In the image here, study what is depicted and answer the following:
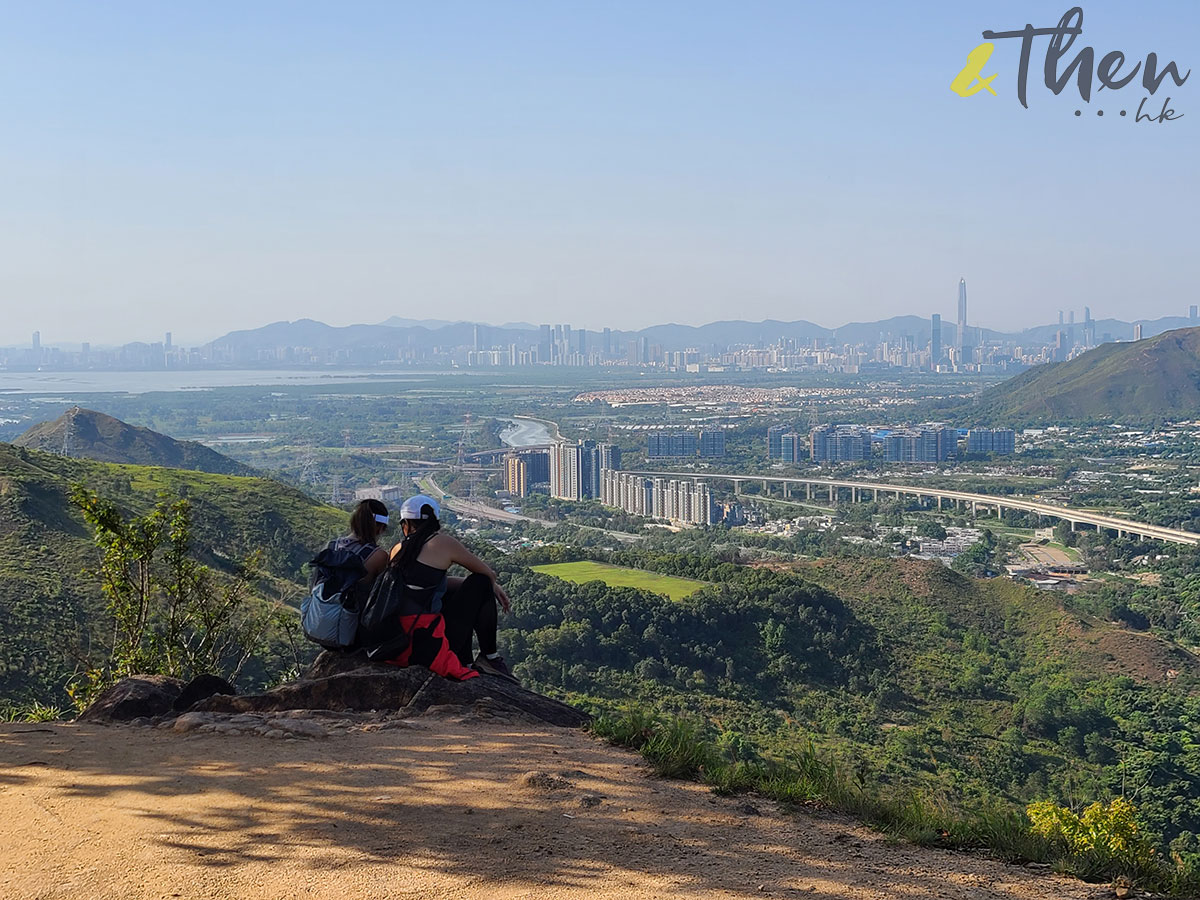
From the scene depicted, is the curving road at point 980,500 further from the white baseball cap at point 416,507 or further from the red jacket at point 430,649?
the white baseball cap at point 416,507

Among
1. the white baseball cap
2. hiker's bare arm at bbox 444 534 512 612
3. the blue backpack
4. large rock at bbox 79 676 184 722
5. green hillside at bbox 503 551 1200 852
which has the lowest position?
green hillside at bbox 503 551 1200 852

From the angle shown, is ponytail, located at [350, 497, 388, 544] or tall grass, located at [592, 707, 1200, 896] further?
ponytail, located at [350, 497, 388, 544]

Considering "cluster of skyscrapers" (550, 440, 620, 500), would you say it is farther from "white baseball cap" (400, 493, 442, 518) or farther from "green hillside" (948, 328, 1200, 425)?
"white baseball cap" (400, 493, 442, 518)

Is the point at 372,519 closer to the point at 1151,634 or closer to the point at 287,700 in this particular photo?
the point at 287,700

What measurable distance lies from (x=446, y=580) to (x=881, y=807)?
2.22m

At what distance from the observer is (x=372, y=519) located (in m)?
5.11

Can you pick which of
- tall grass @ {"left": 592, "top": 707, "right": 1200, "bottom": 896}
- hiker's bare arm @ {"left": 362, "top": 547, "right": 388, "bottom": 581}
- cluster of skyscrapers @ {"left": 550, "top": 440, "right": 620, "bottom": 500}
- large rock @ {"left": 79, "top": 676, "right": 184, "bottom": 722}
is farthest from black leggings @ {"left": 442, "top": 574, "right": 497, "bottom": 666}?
cluster of skyscrapers @ {"left": 550, "top": 440, "right": 620, "bottom": 500}

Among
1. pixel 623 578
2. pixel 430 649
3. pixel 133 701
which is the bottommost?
pixel 623 578

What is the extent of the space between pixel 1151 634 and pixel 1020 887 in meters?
27.7

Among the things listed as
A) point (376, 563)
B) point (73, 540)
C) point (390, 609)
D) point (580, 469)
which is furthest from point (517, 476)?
point (390, 609)

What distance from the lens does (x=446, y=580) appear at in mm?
4922

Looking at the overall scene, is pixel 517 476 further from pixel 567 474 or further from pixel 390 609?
pixel 390 609

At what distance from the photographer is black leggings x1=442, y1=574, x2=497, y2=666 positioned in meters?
4.89

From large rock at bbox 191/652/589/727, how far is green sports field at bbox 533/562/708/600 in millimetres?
20108
